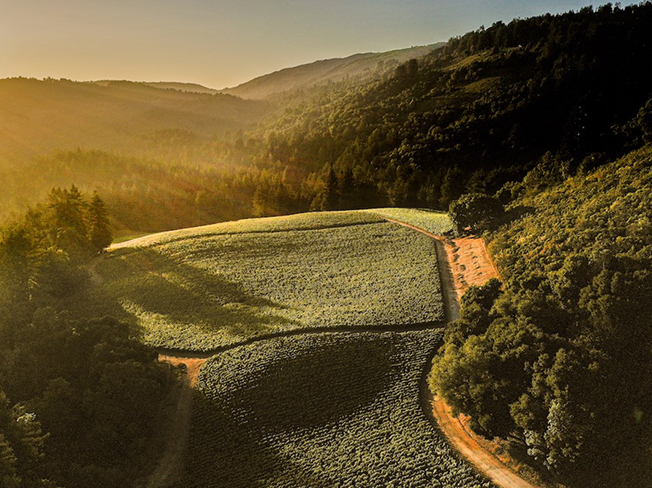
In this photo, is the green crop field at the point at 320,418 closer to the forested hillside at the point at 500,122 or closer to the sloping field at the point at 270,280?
the sloping field at the point at 270,280

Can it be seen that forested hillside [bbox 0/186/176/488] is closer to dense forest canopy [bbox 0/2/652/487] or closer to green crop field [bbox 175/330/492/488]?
dense forest canopy [bbox 0/2/652/487]

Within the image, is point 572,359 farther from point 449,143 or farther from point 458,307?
point 449,143

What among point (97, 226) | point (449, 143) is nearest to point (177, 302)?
point (97, 226)

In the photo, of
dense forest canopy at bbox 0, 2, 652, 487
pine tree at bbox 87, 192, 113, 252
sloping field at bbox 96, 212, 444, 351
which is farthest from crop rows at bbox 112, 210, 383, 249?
dense forest canopy at bbox 0, 2, 652, 487

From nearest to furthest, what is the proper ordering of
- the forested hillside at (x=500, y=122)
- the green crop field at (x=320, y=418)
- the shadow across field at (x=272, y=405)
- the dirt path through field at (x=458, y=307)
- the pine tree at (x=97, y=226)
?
the dirt path through field at (x=458, y=307) → the green crop field at (x=320, y=418) → the shadow across field at (x=272, y=405) → the pine tree at (x=97, y=226) → the forested hillside at (x=500, y=122)

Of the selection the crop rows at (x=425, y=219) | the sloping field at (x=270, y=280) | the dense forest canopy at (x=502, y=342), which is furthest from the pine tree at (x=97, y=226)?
the crop rows at (x=425, y=219)

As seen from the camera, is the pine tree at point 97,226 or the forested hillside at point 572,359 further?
the pine tree at point 97,226
